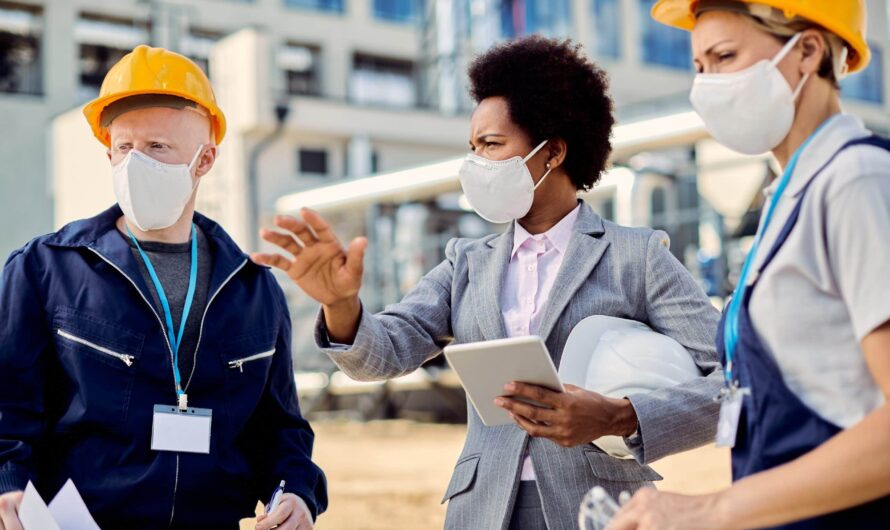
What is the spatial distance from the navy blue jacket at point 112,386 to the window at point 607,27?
99.7 feet

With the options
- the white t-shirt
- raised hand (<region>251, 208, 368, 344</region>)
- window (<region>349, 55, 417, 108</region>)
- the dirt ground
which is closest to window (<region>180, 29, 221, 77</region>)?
window (<region>349, 55, 417, 108</region>)

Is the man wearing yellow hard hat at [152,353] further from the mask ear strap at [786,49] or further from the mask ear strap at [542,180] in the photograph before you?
the mask ear strap at [786,49]

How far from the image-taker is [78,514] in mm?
2393

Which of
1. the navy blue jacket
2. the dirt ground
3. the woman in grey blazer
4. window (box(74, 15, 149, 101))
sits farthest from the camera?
window (box(74, 15, 149, 101))

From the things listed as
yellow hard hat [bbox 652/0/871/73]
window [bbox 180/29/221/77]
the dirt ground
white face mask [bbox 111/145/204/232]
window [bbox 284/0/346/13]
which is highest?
window [bbox 284/0/346/13]

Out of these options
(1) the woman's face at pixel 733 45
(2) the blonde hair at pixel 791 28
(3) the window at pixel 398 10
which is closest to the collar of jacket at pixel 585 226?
(1) the woman's face at pixel 733 45

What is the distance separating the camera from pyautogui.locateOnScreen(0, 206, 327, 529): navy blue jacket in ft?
8.24

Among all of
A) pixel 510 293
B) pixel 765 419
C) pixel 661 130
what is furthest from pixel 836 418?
pixel 661 130

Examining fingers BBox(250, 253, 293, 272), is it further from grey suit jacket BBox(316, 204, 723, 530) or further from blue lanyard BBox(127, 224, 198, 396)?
blue lanyard BBox(127, 224, 198, 396)

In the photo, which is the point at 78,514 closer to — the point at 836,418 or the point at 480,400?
the point at 480,400

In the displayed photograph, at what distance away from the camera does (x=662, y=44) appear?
3400cm

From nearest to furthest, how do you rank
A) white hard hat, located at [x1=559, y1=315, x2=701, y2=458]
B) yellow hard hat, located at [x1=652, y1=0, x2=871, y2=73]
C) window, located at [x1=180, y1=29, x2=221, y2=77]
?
yellow hard hat, located at [x1=652, y1=0, x2=871, y2=73], white hard hat, located at [x1=559, y1=315, x2=701, y2=458], window, located at [x1=180, y1=29, x2=221, y2=77]

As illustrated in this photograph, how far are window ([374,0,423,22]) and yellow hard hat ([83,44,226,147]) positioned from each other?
2696cm

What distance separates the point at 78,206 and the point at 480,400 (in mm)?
18816
